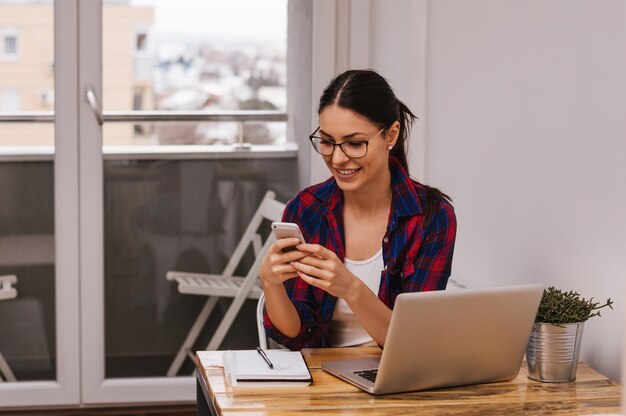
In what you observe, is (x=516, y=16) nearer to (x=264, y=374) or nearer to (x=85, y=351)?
(x=264, y=374)

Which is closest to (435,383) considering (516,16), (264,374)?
(264,374)

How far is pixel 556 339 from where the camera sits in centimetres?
197

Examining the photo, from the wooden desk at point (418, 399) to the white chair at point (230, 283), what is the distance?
1776mm

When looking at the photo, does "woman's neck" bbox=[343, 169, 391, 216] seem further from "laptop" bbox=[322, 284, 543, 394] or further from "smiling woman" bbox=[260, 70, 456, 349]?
"laptop" bbox=[322, 284, 543, 394]

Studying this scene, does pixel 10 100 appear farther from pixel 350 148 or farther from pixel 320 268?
pixel 320 268

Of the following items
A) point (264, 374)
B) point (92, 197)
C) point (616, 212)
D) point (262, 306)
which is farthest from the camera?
point (92, 197)

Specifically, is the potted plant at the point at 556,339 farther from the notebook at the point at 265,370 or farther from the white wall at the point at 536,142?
the notebook at the point at 265,370

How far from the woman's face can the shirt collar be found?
4.1 inches

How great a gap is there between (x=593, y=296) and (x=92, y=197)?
2120 mm

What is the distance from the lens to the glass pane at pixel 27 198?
3557 mm

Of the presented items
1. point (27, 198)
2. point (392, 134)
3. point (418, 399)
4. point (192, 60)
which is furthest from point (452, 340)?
point (27, 198)

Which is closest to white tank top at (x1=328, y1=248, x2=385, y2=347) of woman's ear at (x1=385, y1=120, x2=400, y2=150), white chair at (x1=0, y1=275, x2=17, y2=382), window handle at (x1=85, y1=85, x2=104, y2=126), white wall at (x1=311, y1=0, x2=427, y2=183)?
woman's ear at (x1=385, y1=120, x2=400, y2=150)

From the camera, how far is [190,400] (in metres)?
3.80

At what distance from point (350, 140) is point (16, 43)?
1.87 meters
